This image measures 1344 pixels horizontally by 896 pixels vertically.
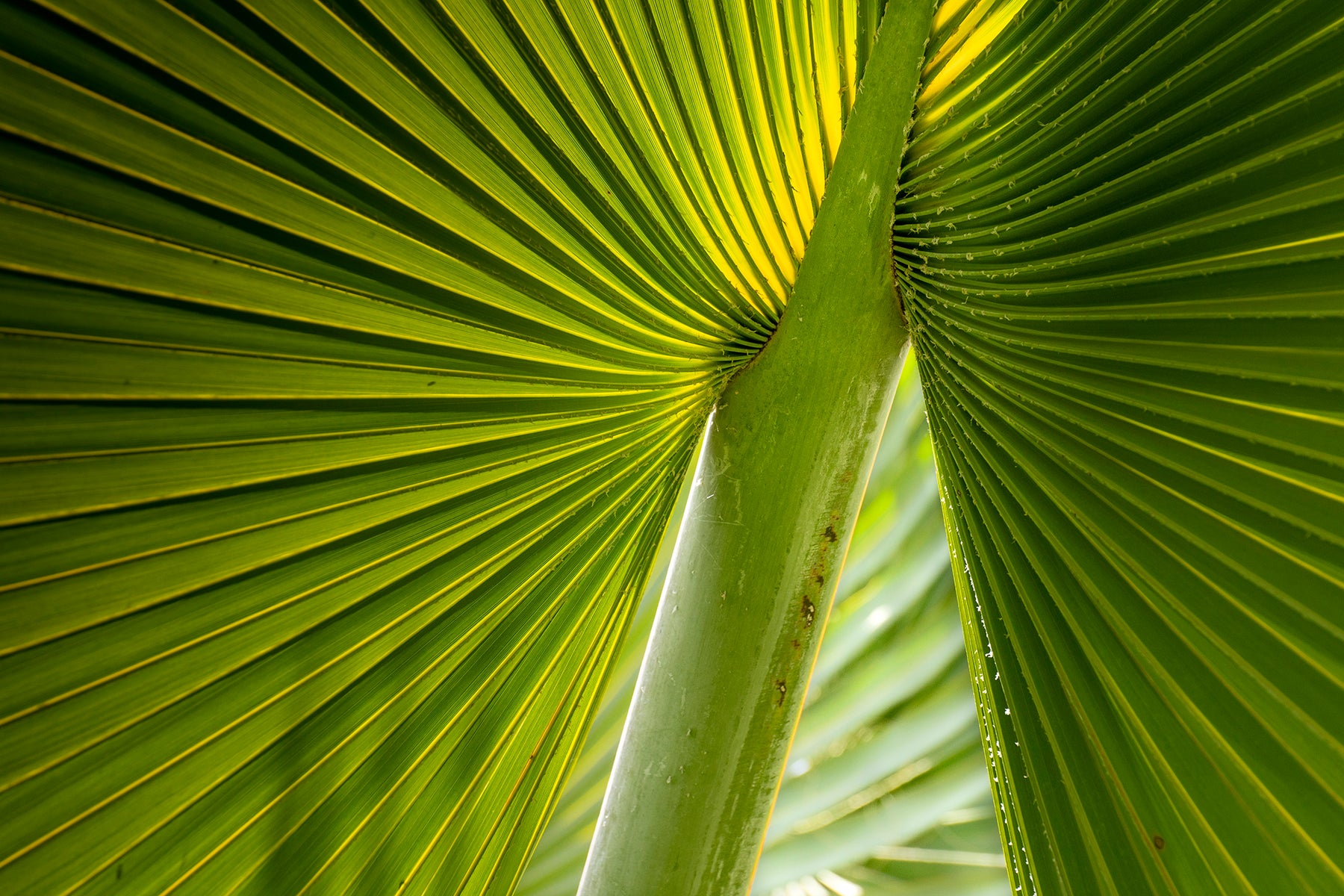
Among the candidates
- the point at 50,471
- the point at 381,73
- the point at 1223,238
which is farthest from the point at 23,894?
the point at 1223,238

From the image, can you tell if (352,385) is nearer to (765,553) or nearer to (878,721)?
(765,553)

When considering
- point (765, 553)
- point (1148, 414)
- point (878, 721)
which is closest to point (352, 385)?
point (765, 553)

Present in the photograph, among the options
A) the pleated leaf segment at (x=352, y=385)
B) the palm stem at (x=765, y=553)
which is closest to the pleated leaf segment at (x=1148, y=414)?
the palm stem at (x=765, y=553)

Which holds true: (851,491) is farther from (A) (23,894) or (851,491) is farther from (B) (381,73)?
(A) (23,894)

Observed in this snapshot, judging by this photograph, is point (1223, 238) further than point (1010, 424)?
No

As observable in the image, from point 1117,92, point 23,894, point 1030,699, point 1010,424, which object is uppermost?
point 1117,92

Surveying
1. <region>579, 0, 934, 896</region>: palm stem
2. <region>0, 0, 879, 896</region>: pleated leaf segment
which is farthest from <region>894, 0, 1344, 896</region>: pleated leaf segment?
<region>0, 0, 879, 896</region>: pleated leaf segment
